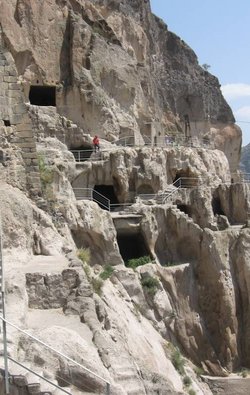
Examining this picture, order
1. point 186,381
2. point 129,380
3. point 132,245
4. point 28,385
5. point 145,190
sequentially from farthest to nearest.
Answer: point 145,190
point 132,245
point 186,381
point 129,380
point 28,385

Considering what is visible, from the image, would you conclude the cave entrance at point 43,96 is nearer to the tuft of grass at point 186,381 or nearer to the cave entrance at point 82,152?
the cave entrance at point 82,152

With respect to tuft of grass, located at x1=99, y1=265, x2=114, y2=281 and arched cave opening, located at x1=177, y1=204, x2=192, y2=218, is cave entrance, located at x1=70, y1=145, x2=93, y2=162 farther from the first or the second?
tuft of grass, located at x1=99, y1=265, x2=114, y2=281

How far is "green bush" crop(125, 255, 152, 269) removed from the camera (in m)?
19.4

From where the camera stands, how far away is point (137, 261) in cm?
1973

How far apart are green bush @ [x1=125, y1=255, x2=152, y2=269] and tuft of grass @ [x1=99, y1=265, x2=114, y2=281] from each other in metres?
2.15

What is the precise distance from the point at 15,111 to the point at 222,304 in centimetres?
1164

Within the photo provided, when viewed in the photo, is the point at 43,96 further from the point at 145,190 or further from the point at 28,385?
the point at 28,385

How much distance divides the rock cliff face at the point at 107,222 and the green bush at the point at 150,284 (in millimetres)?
52

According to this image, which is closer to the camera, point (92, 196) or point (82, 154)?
point (92, 196)

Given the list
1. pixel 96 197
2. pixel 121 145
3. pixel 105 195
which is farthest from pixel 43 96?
pixel 96 197

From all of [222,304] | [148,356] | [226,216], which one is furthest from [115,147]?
[148,356]

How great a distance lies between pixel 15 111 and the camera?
515 inches

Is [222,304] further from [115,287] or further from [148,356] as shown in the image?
[148,356]

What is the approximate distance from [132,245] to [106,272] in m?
5.37
